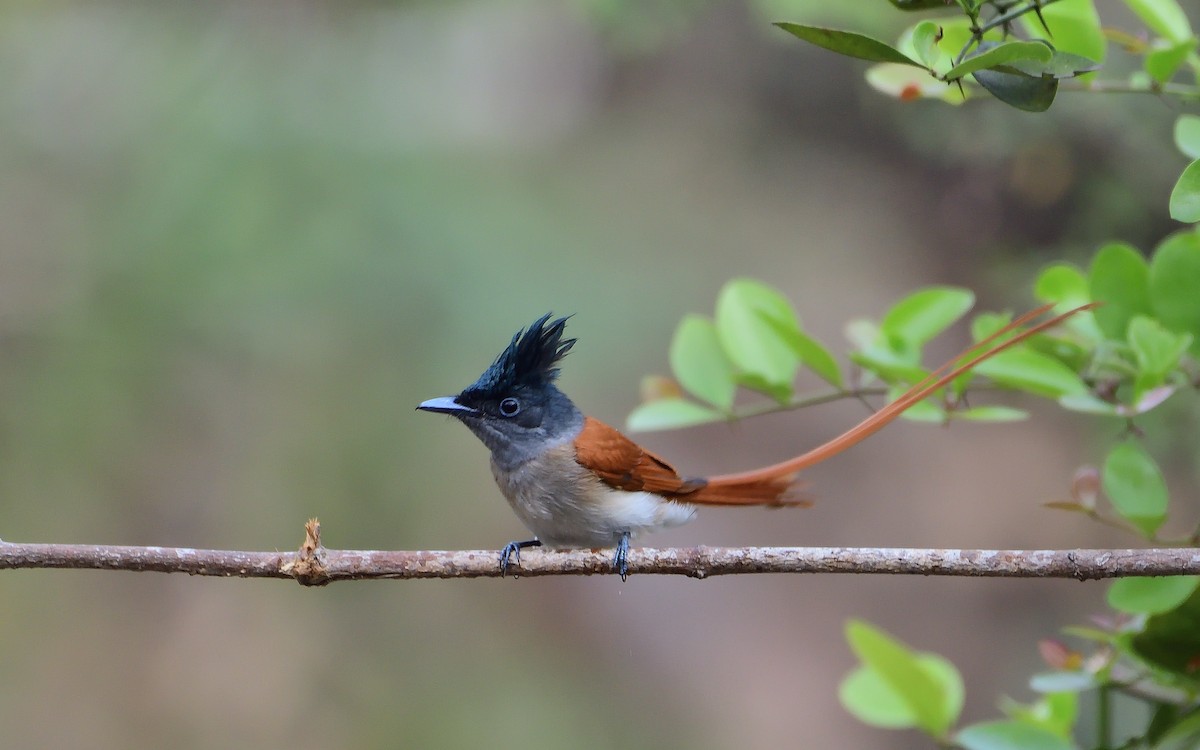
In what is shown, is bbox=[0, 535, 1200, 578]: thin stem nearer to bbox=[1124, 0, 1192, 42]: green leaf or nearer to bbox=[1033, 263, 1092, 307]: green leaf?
bbox=[1033, 263, 1092, 307]: green leaf

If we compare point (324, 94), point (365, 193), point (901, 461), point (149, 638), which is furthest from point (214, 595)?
point (901, 461)

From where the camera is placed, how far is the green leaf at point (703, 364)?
2344mm

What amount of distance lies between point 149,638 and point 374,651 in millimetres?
1161

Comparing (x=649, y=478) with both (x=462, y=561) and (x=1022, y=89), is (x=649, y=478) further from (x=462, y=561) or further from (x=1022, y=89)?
(x=1022, y=89)

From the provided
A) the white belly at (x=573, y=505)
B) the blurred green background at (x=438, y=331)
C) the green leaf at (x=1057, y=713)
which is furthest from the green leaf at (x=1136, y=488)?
the blurred green background at (x=438, y=331)

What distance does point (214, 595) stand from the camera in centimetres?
521

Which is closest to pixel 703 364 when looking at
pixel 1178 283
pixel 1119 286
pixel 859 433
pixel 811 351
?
pixel 811 351

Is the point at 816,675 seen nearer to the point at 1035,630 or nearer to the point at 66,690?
the point at 1035,630

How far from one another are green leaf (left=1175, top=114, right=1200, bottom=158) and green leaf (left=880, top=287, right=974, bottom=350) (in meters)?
0.57

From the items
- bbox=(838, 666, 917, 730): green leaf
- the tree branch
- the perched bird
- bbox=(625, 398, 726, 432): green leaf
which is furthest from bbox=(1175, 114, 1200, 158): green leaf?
the perched bird

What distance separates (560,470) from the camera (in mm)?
2750

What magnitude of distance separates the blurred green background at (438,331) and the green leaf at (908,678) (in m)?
2.69

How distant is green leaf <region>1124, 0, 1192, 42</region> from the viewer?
193cm

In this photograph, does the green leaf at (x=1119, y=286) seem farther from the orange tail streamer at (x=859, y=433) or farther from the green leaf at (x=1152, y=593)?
the green leaf at (x=1152, y=593)
